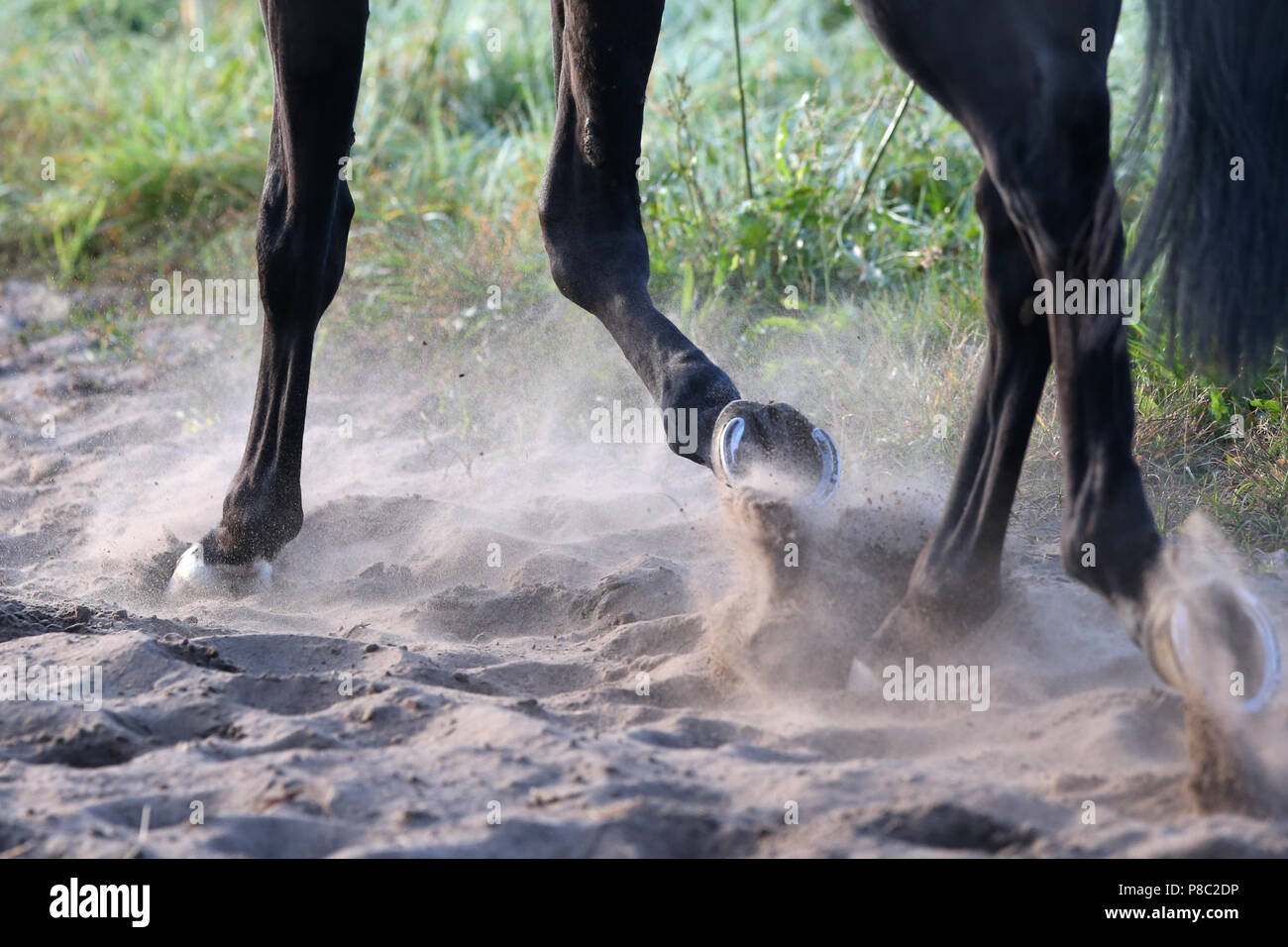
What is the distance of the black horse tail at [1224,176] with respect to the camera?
2076 millimetres

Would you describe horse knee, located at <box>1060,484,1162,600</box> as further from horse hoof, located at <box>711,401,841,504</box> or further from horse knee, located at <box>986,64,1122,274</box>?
horse hoof, located at <box>711,401,841,504</box>

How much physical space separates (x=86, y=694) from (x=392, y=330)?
2703 mm

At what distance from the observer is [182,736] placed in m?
2.07

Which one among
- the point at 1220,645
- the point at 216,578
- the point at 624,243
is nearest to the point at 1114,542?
the point at 1220,645

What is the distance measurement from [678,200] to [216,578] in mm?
2401

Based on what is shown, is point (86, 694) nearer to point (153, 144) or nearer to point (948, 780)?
point (948, 780)

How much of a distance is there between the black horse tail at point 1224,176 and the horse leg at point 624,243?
0.67m

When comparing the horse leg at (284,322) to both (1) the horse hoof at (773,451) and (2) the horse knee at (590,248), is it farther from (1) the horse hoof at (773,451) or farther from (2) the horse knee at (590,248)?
(1) the horse hoof at (773,451)

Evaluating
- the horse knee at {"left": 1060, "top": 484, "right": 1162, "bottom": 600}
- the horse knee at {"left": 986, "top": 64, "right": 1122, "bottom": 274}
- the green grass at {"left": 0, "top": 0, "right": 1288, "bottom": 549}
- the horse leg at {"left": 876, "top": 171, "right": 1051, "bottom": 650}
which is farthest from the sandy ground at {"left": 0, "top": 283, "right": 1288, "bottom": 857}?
the horse knee at {"left": 986, "top": 64, "right": 1122, "bottom": 274}

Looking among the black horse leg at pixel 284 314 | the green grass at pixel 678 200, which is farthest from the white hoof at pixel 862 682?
the black horse leg at pixel 284 314

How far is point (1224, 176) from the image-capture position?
213 centimetres

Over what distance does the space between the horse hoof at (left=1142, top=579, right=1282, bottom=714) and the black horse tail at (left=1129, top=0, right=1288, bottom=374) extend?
612 mm

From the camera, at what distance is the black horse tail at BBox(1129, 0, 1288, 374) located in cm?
208
